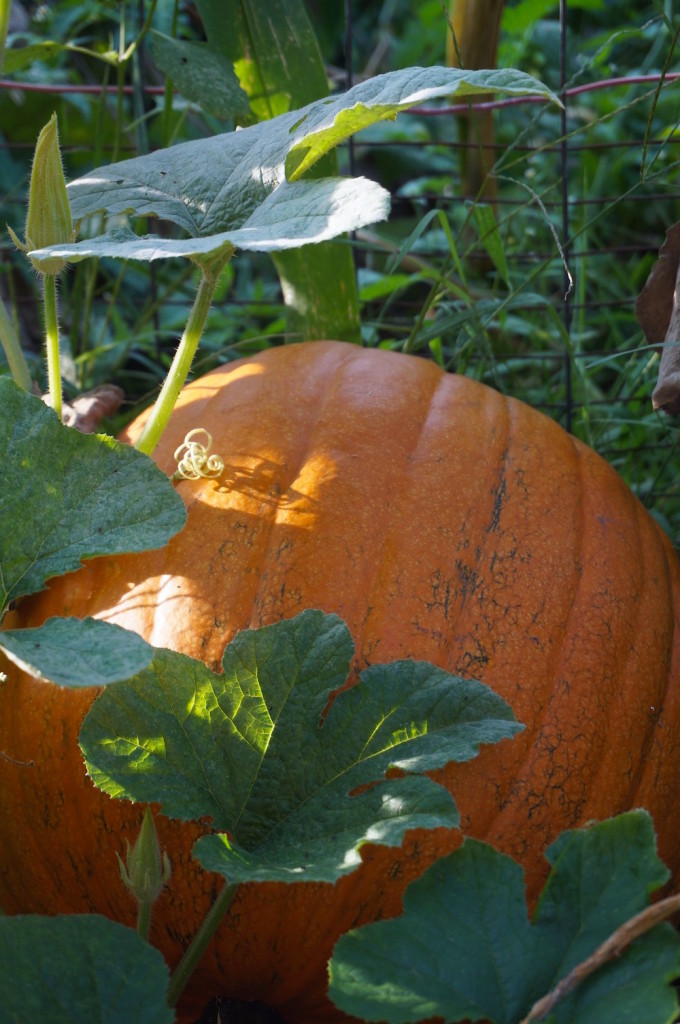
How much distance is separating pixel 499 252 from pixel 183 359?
644 millimetres

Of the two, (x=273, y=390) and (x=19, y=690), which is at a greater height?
(x=273, y=390)

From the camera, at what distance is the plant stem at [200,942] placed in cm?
87

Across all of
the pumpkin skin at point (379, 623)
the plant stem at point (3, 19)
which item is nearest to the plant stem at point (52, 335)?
the pumpkin skin at point (379, 623)

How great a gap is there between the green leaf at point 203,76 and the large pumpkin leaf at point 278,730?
84 cm

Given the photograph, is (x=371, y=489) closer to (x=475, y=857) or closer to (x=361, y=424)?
(x=361, y=424)

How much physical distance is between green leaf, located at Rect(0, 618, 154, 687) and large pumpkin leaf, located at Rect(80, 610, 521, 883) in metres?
0.09

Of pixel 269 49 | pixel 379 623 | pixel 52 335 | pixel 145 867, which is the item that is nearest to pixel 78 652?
pixel 145 867

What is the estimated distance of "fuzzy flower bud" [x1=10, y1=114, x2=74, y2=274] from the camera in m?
1.04

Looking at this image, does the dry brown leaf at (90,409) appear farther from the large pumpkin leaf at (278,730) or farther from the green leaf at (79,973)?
the green leaf at (79,973)

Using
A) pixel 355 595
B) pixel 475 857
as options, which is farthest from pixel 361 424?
pixel 475 857

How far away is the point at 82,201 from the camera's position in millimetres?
1108

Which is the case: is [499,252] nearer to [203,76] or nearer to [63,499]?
[203,76]

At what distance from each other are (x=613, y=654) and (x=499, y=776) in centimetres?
18

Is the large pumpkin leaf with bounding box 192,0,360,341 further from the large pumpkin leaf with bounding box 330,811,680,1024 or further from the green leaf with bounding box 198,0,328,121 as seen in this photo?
the large pumpkin leaf with bounding box 330,811,680,1024
